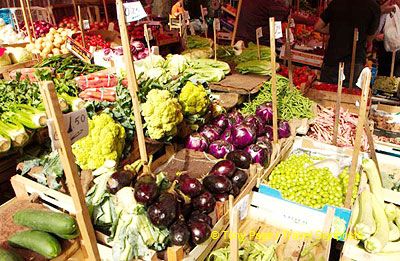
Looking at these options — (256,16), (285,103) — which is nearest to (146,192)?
(285,103)

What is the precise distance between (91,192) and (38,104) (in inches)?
38.0

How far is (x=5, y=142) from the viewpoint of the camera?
221 cm

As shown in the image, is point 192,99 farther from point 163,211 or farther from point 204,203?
point 163,211

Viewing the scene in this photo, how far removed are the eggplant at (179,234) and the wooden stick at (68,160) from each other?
496 mm

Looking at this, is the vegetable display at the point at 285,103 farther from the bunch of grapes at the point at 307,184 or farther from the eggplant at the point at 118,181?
the eggplant at the point at 118,181

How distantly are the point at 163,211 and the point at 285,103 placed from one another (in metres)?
2.51

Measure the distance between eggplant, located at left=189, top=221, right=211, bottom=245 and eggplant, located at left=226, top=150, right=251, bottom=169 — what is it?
0.78 metres

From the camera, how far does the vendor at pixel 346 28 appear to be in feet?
17.5

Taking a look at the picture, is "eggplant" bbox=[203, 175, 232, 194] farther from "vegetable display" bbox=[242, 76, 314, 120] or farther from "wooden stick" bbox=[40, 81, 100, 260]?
"vegetable display" bbox=[242, 76, 314, 120]

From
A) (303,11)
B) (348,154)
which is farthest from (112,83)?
(303,11)

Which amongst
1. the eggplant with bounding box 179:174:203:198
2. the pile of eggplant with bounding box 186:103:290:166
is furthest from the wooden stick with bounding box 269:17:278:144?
the eggplant with bounding box 179:174:203:198

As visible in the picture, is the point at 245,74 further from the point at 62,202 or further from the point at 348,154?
the point at 62,202

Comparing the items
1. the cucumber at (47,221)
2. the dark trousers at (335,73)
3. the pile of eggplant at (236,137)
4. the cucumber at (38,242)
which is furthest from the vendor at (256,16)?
the cucumber at (38,242)

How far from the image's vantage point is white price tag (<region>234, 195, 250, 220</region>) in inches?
96.9
